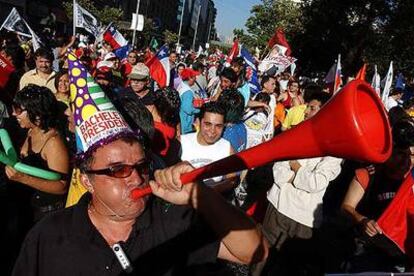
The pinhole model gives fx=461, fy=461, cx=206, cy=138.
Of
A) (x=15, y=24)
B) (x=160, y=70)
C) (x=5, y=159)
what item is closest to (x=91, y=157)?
(x=5, y=159)

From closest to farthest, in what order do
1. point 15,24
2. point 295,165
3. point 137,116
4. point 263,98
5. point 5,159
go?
point 5,159
point 137,116
point 295,165
point 263,98
point 15,24

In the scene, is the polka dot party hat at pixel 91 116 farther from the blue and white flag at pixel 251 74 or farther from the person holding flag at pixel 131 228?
the blue and white flag at pixel 251 74

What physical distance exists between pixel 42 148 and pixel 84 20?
28.2ft

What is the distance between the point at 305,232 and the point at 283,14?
3040cm

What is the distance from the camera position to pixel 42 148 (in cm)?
316

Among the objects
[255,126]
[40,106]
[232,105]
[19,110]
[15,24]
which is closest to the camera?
[40,106]

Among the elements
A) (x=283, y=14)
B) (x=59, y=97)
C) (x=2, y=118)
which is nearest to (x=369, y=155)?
(x=2, y=118)

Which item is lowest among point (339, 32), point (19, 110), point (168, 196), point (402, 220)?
point (402, 220)

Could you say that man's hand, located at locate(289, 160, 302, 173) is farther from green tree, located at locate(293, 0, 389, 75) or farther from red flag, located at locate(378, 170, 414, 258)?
green tree, located at locate(293, 0, 389, 75)

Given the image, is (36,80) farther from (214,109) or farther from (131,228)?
(131,228)

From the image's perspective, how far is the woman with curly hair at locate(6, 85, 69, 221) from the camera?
3.04m

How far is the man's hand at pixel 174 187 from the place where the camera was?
63.1 inches

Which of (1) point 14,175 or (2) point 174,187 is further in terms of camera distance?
(1) point 14,175

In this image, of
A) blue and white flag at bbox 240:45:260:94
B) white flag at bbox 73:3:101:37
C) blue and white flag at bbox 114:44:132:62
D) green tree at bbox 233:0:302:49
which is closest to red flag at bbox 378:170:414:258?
blue and white flag at bbox 240:45:260:94
